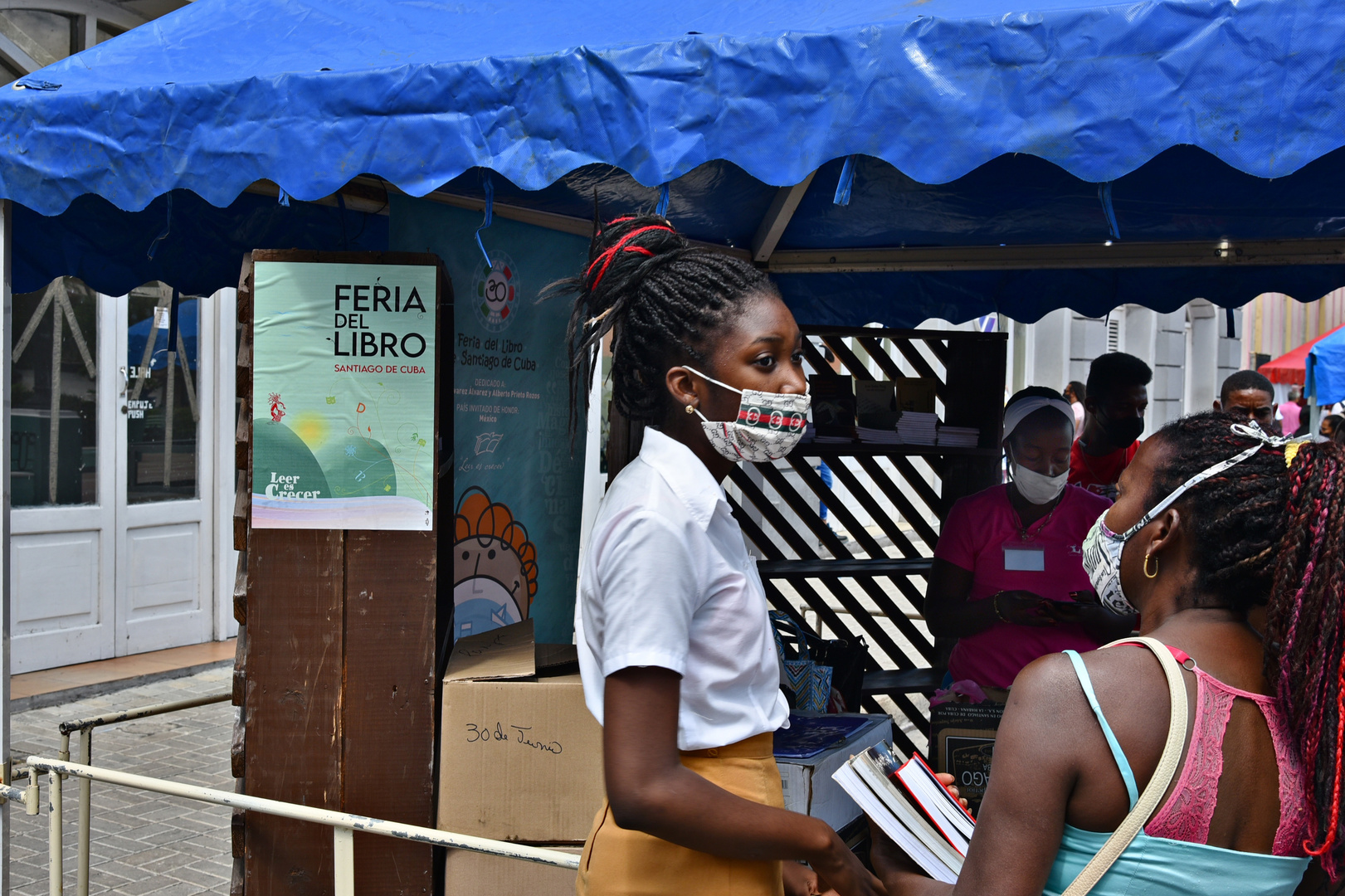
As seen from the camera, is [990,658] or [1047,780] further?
A: [990,658]

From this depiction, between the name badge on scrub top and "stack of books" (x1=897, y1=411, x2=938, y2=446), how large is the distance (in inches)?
52.1

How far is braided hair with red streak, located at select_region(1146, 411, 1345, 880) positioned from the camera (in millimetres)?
1341

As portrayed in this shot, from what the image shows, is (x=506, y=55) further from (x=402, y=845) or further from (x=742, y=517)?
(x=742, y=517)

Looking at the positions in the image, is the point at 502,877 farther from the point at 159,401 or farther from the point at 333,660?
the point at 159,401

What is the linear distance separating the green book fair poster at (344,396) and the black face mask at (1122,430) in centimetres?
322

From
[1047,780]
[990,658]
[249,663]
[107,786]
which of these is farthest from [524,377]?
[107,786]

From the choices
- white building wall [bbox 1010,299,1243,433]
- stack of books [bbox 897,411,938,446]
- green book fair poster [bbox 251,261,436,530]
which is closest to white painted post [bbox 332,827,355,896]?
green book fair poster [bbox 251,261,436,530]

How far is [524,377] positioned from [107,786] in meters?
3.44

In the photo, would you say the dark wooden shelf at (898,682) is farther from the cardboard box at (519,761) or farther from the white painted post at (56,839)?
the white painted post at (56,839)

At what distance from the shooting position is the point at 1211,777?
132cm

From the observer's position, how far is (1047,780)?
1.32 m

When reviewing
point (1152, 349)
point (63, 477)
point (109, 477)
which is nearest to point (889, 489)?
point (109, 477)

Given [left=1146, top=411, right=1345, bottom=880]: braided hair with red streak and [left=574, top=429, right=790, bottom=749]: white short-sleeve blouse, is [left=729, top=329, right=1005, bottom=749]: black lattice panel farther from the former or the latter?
[left=1146, top=411, right=1345, bottom=880]: braided hair with red streak

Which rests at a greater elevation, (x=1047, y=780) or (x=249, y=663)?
(x=1047, y=780)
